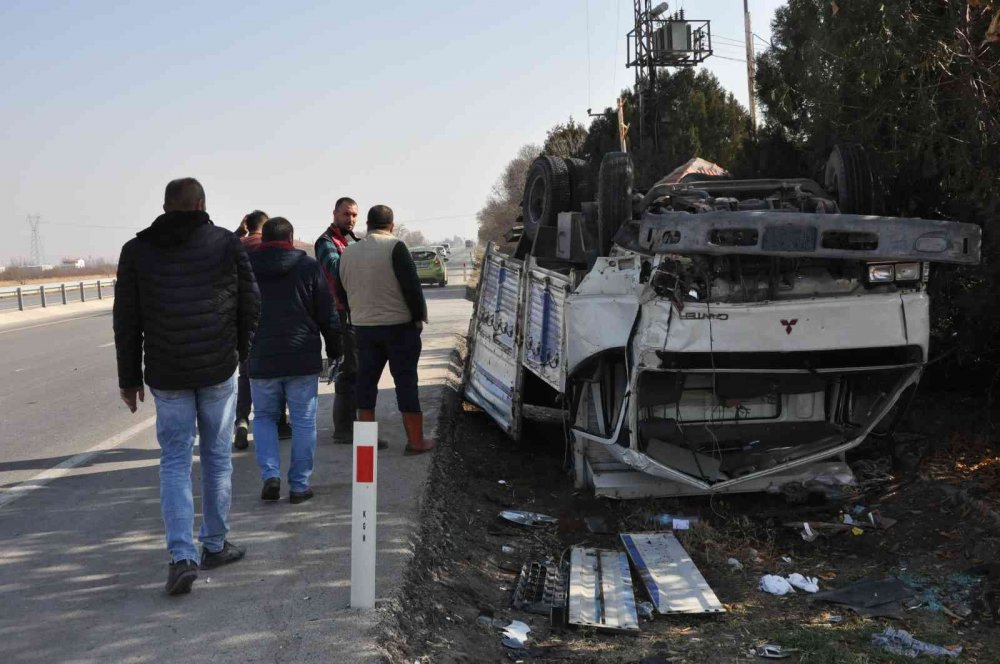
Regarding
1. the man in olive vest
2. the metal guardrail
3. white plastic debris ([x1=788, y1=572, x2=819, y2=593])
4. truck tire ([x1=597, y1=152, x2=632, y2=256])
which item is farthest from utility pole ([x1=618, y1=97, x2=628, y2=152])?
A: the metal guardrail

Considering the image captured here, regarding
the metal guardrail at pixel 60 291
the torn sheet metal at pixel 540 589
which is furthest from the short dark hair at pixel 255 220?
the metal guardrail at pixel 60 291

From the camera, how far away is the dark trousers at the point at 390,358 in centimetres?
677

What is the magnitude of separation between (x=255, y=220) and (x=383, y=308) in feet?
5.40

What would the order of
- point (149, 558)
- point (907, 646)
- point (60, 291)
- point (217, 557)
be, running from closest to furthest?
1. point (907, 646)
2. point (217, 557)
3. point (149, 558)
4. point (60, 291)

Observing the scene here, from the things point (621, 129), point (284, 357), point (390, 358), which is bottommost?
point (390, 358)

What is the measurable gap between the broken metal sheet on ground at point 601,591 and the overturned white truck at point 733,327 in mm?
768

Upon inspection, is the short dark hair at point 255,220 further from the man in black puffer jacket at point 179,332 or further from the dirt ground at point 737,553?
the man in black puffer jacket at point 179,332

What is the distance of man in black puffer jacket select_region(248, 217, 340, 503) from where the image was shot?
5.73 m

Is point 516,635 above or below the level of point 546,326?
below

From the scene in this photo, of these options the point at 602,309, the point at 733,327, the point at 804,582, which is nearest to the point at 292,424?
the point at 602,309

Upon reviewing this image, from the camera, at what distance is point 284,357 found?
5.71 metres

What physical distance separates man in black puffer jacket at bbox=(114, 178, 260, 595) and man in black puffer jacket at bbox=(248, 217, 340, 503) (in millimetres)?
1212

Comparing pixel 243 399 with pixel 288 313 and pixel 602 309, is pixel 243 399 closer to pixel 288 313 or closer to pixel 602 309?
→ pixel 288 313

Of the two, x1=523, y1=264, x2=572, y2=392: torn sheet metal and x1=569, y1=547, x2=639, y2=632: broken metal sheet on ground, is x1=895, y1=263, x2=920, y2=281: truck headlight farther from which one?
x1=569, y1=547, x2=639, y2=632: broken metal sheet on ground
